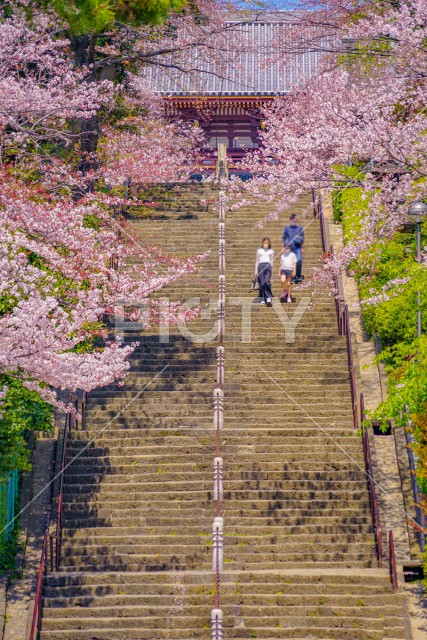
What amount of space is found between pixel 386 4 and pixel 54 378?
12.5m

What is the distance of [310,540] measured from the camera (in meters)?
16.4

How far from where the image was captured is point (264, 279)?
21.2 metres

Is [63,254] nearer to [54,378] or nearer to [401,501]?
[54,378]

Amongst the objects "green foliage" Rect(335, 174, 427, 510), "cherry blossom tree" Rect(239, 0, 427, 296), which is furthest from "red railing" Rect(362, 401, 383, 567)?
"cherry blossom tree" Rect(239, 0, 427, 296)

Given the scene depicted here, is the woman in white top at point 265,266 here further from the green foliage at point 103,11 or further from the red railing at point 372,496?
the green foliage at point 103,11

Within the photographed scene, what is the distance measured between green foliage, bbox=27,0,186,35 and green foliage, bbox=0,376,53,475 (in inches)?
228

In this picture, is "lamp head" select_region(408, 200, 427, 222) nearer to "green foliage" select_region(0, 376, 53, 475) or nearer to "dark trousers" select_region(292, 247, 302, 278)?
"dark trousers" select_region(292, 247, 302, 278)

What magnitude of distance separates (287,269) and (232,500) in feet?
20.2

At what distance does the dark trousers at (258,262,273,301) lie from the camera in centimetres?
2102

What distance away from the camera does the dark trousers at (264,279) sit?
21016 mm

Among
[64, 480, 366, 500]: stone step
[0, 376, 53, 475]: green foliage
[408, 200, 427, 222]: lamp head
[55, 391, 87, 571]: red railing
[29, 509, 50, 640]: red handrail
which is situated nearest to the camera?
[29, 509, 50, 640]: red handrail

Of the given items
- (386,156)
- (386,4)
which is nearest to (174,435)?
(386,156)

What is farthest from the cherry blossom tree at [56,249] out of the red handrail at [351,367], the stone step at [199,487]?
the red handrail at [351,367]

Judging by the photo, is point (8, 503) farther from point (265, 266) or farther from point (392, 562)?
point (265, 266)
